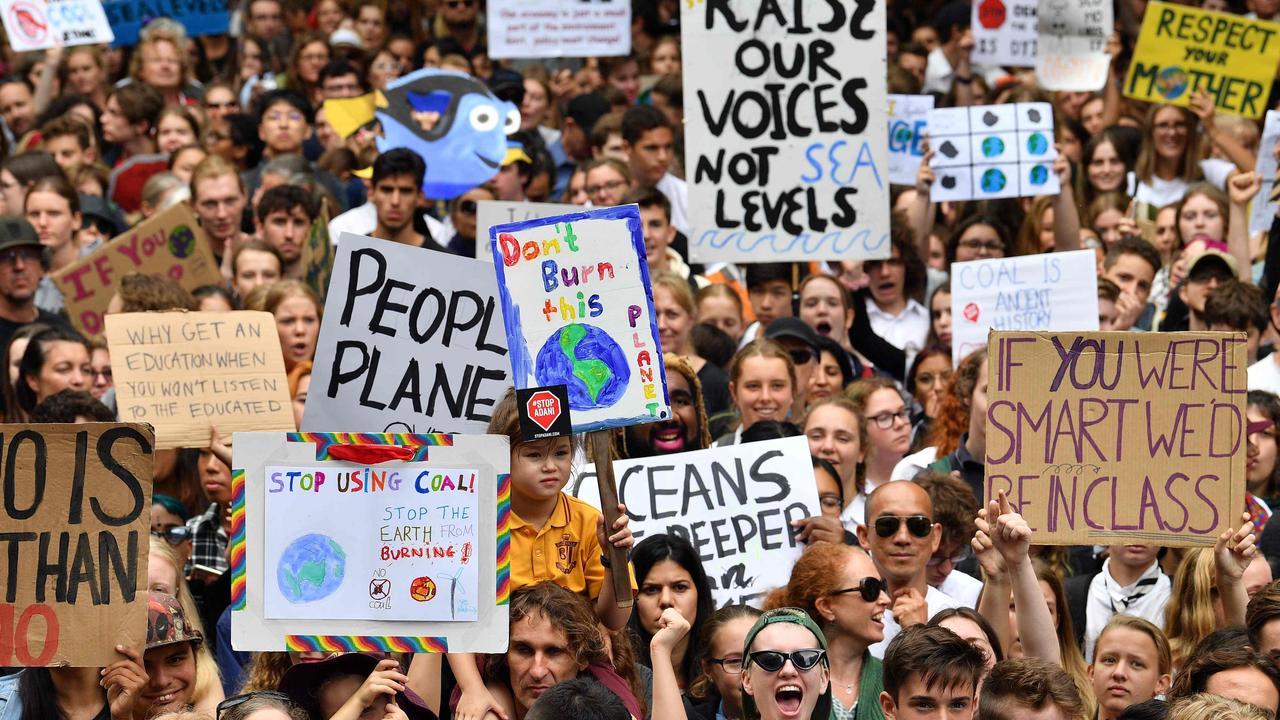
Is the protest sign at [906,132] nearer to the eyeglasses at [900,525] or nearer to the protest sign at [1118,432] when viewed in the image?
the eyeglasses at [900,525]

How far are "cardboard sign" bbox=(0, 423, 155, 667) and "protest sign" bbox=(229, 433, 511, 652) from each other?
0.33 m

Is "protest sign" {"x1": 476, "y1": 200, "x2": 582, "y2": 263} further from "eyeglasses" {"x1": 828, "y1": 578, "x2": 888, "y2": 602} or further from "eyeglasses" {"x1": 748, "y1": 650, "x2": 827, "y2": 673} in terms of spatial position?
"eyeglasses" {"x1": 748, "y1": 650, "x2": 827, "y2": 673}

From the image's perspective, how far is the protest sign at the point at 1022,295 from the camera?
32.8 ft

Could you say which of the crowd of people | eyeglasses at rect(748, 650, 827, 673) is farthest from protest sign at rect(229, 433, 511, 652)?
eyeglasses at rect(748, 650, 827, 673)

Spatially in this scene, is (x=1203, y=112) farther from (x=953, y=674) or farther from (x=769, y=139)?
(x=953, y=674)

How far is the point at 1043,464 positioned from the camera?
6.79 metres

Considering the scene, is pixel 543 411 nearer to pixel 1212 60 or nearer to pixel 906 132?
pixel 906 132

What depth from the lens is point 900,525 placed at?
756cm

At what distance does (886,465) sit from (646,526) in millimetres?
1688

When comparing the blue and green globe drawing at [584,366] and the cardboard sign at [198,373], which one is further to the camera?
the cardboard sign at [198,373]

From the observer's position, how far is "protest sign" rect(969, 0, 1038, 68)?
589 inches

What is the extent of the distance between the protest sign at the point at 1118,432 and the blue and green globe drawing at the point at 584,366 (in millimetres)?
1200

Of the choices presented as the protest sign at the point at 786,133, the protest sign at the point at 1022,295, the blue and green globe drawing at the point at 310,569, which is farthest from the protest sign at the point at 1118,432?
the protest sign at the point at 786,133

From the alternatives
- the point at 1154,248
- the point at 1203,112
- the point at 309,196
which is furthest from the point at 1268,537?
the point at 309,196
